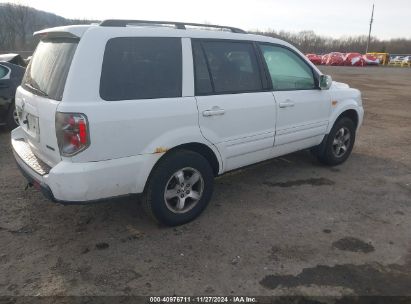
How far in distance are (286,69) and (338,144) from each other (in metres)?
1.62

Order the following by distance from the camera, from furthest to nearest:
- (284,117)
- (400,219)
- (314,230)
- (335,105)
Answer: (335,105) → (284,117) → (400,219) → (314,230)

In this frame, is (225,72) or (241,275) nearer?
(241,275)

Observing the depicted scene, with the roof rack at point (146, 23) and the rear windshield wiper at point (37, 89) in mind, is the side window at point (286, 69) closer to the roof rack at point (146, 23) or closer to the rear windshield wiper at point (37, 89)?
the roof rack at point (146, 23)

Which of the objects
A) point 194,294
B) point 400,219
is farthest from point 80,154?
point 400,219

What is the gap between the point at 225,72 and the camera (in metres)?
3.88

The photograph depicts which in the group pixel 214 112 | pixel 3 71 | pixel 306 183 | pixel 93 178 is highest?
pixel 3 71

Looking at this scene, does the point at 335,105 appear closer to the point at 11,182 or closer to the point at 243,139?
the point at 243,139

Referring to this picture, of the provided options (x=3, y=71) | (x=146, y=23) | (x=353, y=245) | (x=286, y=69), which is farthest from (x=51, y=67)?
(x=3, y=71)

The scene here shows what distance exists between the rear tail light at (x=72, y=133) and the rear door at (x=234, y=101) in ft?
3.69

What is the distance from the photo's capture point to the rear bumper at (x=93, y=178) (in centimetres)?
297

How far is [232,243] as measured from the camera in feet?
11.4

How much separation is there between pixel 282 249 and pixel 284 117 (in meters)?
1.69

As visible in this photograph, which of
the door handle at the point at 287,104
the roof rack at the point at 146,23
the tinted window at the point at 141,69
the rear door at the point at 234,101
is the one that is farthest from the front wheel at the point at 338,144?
the tinted window at the point at 141,69

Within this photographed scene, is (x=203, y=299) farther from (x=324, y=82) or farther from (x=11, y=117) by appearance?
(x=11, y=117)
